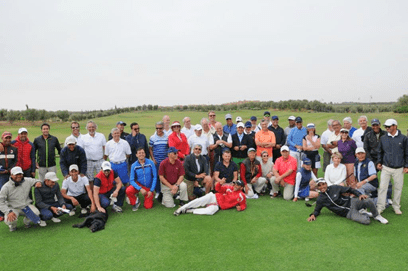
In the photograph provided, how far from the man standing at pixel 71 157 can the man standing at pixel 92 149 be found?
0.41m

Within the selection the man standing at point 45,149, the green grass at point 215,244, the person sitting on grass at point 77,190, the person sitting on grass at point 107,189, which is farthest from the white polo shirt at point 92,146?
the green grass at point 215,244

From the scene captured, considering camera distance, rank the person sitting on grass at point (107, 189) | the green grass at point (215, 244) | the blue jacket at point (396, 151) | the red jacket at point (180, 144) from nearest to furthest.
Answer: the green grass at point (215, 244)
the blue jacket at point (396, 151)
the person sitting on grass at point (107, 189)
the red jacket at point (180, 144)

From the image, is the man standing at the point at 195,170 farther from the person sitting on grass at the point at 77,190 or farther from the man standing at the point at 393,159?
the man standing at the point at 393,159

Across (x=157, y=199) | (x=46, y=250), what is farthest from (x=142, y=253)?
(x=157, y=199)

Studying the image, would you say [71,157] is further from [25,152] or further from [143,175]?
[143,175]

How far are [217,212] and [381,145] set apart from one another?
3.83m

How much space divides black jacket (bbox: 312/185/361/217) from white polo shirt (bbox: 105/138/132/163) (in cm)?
458

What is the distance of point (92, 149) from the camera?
23.3ft

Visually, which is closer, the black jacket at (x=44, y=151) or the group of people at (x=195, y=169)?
the group of people at (x=195, y=169)

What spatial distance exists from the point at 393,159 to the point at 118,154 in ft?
20.2

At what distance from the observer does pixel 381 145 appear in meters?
6.12

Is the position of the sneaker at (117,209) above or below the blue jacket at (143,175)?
below

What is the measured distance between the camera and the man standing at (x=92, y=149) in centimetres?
710

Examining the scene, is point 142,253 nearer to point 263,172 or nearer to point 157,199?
Answer: point 157,199
